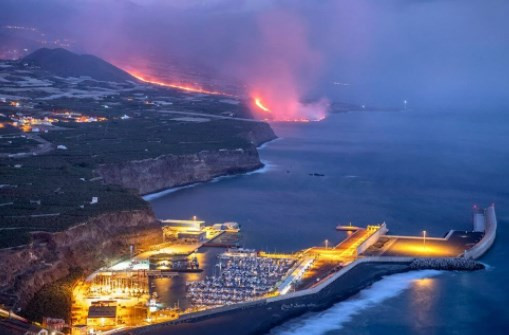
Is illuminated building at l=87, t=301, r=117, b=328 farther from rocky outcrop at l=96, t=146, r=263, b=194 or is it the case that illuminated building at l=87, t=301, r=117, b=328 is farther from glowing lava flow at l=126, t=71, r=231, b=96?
glowing lava flow at l=126, t=71, r=231, b=96

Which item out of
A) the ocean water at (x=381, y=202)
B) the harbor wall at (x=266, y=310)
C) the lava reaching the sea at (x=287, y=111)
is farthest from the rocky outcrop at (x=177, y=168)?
the lava reaching the sea at (x=287, y=111)

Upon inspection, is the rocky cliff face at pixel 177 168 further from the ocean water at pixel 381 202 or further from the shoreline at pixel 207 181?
the ocean water at pixel 381 202

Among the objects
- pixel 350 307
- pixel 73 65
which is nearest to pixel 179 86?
pixel 73 65

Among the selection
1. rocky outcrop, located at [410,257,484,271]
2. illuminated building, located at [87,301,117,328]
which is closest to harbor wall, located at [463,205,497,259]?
rocky outcrop, located at [410,257,484,271]

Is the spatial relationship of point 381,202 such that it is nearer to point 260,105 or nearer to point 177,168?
point 177,168

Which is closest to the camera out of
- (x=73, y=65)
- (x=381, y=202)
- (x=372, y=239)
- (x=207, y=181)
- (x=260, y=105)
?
(x=372, y=239)

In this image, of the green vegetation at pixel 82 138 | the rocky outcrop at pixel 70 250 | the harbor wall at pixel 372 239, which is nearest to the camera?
the rocky outcrop at pixel 70 250

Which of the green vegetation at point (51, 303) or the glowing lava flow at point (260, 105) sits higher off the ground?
the glowing lava flow at point (260, 105)
